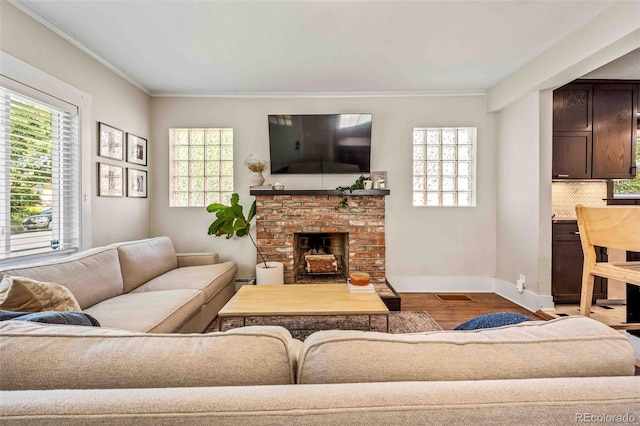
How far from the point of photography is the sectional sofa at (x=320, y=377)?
56 centimetres

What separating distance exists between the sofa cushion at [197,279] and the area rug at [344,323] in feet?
1.24

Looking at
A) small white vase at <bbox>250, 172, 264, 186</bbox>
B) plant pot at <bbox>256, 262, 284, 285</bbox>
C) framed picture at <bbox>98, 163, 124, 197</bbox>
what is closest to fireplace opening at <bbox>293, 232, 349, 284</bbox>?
plant pot at <bbox>256, 262, 284, 285</bbox>

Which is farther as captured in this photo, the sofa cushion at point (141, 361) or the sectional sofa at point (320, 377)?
the sofa cushion at point (141, 361)

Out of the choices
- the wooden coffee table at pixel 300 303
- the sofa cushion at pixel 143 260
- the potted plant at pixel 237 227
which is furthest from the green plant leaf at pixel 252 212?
the wooden coffee table at pixel 300 303

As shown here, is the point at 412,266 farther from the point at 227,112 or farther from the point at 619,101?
the point at 227,112

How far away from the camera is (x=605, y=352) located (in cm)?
72

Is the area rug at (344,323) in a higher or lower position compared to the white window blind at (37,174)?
lower

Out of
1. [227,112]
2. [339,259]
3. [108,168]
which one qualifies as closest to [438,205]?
[339,259]

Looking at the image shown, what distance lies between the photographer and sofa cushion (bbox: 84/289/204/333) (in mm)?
1869

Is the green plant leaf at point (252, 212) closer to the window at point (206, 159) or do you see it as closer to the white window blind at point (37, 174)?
the window at point (206, 159)

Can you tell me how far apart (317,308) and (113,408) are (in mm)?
1764

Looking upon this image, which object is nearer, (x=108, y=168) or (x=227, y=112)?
(x=108, y=168)

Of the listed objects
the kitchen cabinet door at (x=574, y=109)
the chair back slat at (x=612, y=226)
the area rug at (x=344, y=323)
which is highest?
the kitchen cabinet door at (x=574, y=109)

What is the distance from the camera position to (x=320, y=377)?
2.23 ft
